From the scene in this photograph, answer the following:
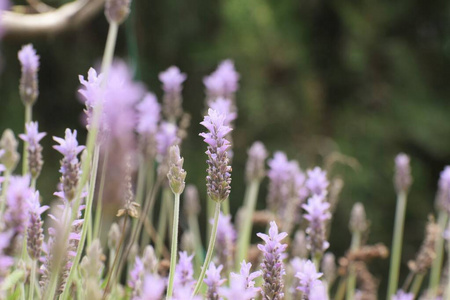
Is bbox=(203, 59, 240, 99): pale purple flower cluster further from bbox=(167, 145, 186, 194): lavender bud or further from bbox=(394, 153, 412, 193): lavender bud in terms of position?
bbox=(167, 145, 186, 194): lavender bud

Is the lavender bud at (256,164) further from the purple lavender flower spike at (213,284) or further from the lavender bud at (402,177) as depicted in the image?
the purple lavender flower spike at (213,284)

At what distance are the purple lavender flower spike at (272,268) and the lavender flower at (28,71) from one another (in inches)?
21.5

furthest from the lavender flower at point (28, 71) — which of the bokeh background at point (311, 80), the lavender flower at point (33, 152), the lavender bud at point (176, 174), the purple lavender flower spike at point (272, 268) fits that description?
the bokeh background at point (311, 80)

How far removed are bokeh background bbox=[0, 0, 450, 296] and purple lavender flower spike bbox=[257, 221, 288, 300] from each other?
2263 millimetres

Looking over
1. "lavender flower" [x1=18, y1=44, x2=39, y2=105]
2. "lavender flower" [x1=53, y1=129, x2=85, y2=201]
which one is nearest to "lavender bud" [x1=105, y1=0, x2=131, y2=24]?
"lavender flower" [x1=53, y1=129, x2=85, y2=201]

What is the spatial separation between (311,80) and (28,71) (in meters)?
2.30

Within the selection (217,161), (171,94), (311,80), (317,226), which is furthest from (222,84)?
(311,80)

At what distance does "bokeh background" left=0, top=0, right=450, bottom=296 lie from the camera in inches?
120

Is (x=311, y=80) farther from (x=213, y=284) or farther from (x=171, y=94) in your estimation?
(x=213, y=284)

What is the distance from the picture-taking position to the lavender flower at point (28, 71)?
1.01m

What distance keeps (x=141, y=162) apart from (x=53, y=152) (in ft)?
6.31

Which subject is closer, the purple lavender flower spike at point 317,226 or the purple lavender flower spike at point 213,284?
the purple lavender flower spike at point 213,284

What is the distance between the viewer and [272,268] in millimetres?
652

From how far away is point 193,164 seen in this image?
3.09 metres
